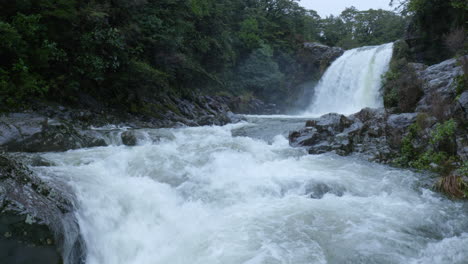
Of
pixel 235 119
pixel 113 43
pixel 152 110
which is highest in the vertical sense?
pixel 113 43

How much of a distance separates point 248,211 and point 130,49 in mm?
10366

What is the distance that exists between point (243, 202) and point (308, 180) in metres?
1.84

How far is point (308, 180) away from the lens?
7.00m

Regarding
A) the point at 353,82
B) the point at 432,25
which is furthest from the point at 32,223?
the point at 353,82

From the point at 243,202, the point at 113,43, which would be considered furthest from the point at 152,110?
the point at 243,202

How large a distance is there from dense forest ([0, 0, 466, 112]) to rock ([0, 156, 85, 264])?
6.56 m

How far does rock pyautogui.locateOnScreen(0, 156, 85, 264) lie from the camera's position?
9.32ft

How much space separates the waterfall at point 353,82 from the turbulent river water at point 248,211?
605 inches

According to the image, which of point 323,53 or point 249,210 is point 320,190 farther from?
point 323,53

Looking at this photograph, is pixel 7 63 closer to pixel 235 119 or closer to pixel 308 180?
pixel 308 180

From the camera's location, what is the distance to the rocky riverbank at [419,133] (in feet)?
24.3

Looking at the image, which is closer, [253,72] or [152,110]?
[152,110]

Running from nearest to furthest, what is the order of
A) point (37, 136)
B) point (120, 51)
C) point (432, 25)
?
point (37, 136), point (120, 51), point (432, 25)

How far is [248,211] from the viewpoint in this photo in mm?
5551
